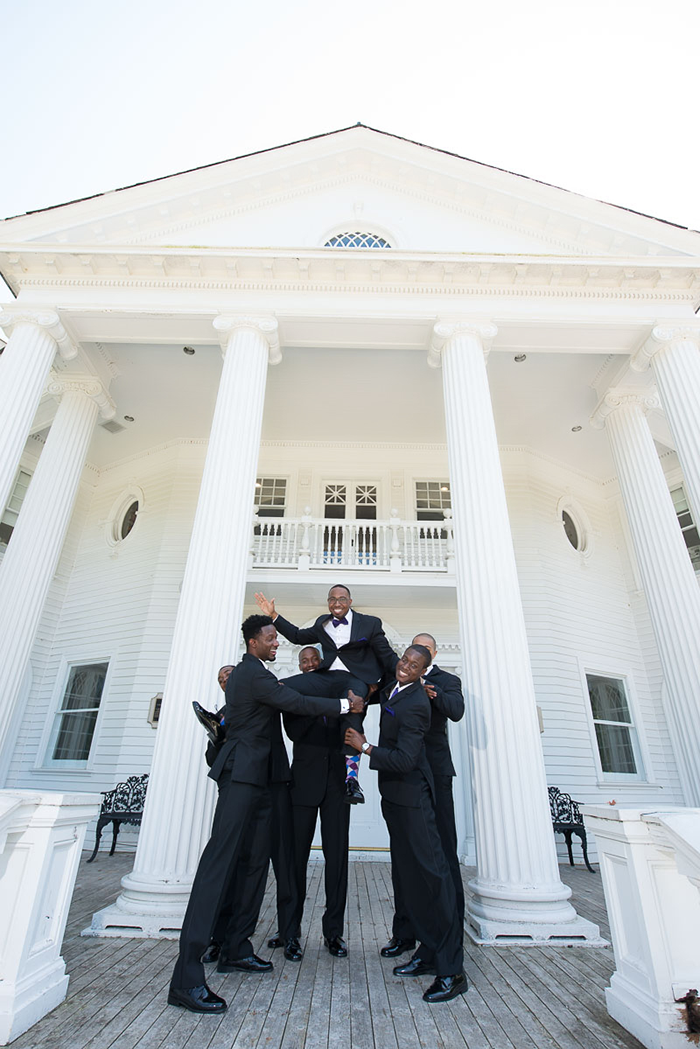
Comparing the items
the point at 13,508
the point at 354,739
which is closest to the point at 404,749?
the point at 354,739

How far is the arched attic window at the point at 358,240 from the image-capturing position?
29.2 ft

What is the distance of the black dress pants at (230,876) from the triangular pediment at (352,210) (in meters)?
7.66

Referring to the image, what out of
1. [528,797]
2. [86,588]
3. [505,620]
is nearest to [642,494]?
[505,620]

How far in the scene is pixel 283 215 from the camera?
8812 millimetres

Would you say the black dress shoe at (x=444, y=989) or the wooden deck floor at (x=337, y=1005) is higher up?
the black dress shoe at (x=444, y=989)

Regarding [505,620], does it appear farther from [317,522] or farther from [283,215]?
[283,215]

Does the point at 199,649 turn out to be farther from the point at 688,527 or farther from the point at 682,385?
the point at 688,527

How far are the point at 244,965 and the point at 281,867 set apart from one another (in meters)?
0.56

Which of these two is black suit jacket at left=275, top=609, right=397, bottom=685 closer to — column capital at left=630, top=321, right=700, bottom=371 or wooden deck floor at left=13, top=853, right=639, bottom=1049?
wooden deck floor at left=13, top=853, right=639, bottom=1049

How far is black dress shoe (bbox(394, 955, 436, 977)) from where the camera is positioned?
3477 mm

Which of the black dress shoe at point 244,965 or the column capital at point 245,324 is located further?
the column capital at point 245,324

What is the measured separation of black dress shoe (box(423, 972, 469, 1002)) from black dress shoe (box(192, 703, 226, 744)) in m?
1.99

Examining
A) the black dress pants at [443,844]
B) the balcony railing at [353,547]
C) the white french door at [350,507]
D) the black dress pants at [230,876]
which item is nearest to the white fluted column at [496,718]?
the black dress pants at [443,844]

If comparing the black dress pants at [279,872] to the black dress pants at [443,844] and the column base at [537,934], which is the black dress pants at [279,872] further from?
the column base at [537,934]
